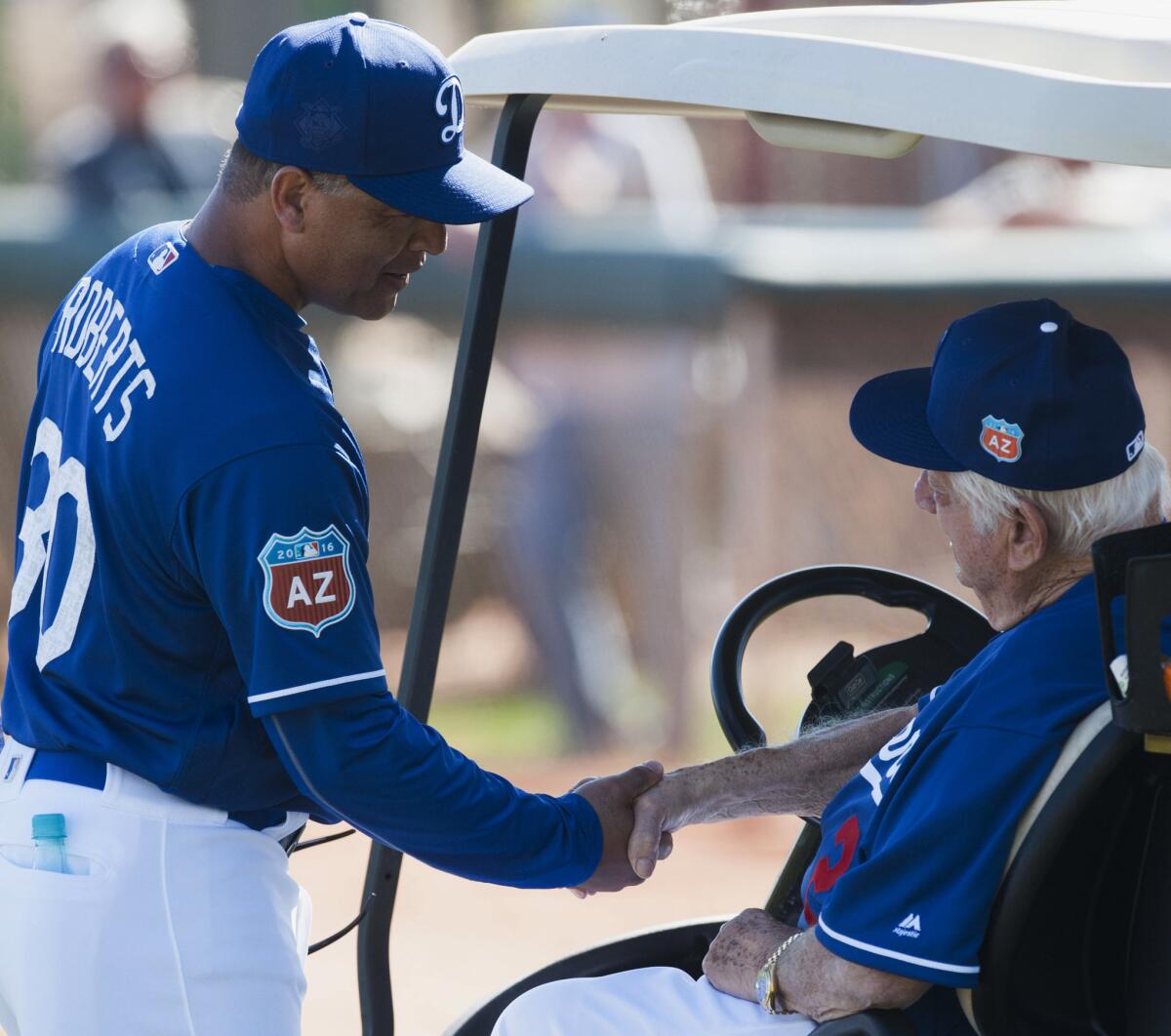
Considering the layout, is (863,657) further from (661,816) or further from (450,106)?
(450,106)

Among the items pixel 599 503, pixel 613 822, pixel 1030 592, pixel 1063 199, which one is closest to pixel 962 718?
pixel 1030 592

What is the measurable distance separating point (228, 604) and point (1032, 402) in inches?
36.6

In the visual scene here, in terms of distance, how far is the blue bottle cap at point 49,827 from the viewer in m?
1.98

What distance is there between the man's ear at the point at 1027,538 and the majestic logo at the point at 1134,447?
117 mm

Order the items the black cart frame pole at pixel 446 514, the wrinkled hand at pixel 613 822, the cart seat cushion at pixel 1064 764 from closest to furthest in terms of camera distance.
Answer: the cart seat cushion at pixel 1064 764 < the wrinkled hand at pixel 613 822 < the black cart frame pole at pixel 446 514

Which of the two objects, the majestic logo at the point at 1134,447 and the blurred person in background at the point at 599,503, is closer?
the majestic logo at the point at 1134,447

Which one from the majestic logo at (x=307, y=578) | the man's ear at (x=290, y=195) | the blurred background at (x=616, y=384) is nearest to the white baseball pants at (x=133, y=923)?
the majestic logo at (x=307, y=578)

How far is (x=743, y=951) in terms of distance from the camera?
217 cm

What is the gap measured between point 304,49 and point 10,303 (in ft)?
20.6

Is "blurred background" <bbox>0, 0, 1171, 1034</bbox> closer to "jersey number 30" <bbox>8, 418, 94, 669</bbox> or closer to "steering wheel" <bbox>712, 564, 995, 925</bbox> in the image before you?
"steering wheel" <bbox>712, 564, 995, 925</bbox>

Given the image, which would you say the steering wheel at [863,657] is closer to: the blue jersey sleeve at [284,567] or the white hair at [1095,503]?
the white hair at [1095,503]

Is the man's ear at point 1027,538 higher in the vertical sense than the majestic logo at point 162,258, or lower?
lower

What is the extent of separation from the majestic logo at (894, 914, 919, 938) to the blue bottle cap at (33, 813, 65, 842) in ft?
3.14

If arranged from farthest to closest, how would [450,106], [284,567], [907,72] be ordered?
[450,106] < [284,567] < [907,72]
